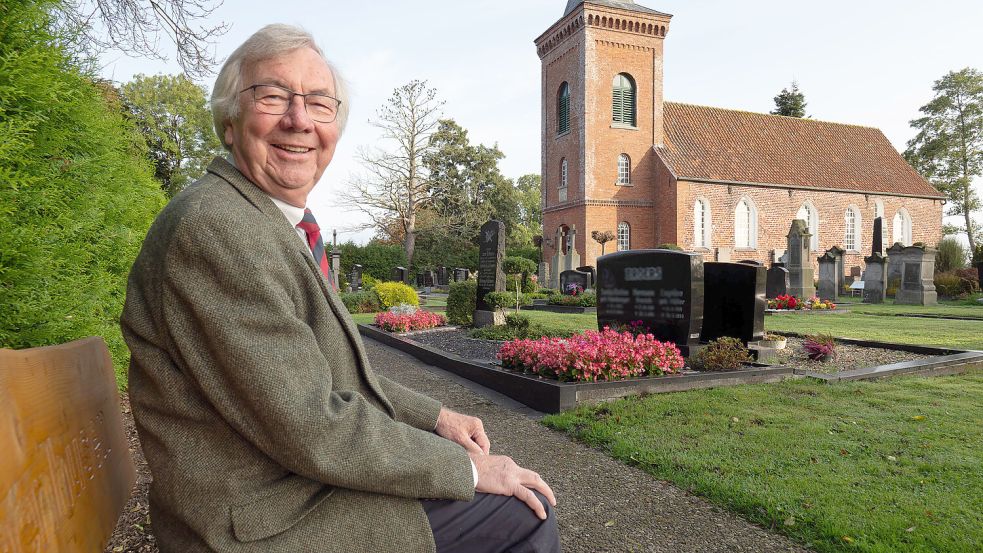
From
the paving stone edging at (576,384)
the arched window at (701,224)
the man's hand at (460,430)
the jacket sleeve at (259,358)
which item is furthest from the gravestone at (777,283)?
the jacket sleeve at (259,358)

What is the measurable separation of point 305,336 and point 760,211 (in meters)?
37.6

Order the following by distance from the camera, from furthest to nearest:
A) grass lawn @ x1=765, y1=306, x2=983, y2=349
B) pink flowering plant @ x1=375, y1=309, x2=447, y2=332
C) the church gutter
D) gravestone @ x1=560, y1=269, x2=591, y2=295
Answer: the church gutter → gravestone @ x1=560, y1=269, x2=591, y2=295 → pink flowering plant @ x1=375, y1=309, x2=447, y2=332 → grass lawn @ x1=765, y1=306, x2=983, y2=349

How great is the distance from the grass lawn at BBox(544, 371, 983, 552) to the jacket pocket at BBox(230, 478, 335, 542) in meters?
2.56

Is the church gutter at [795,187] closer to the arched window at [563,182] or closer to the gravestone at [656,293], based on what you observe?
the arched window at [563,182]

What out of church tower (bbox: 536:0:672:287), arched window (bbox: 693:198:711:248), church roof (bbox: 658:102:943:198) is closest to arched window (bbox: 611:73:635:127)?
church tower (bbox: 536:0:672:287)

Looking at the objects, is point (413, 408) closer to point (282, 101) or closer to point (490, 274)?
point (282, 101)

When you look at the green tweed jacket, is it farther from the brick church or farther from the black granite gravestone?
the brick church

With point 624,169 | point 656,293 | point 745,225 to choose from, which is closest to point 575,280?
point 624,169

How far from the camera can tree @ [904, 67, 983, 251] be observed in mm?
45156

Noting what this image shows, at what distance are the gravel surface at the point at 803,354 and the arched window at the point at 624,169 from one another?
945 inches

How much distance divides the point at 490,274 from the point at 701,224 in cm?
2432

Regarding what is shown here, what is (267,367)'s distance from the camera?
1352mm

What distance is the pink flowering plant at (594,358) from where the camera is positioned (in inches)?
239

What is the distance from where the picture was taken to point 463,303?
13.5 m
